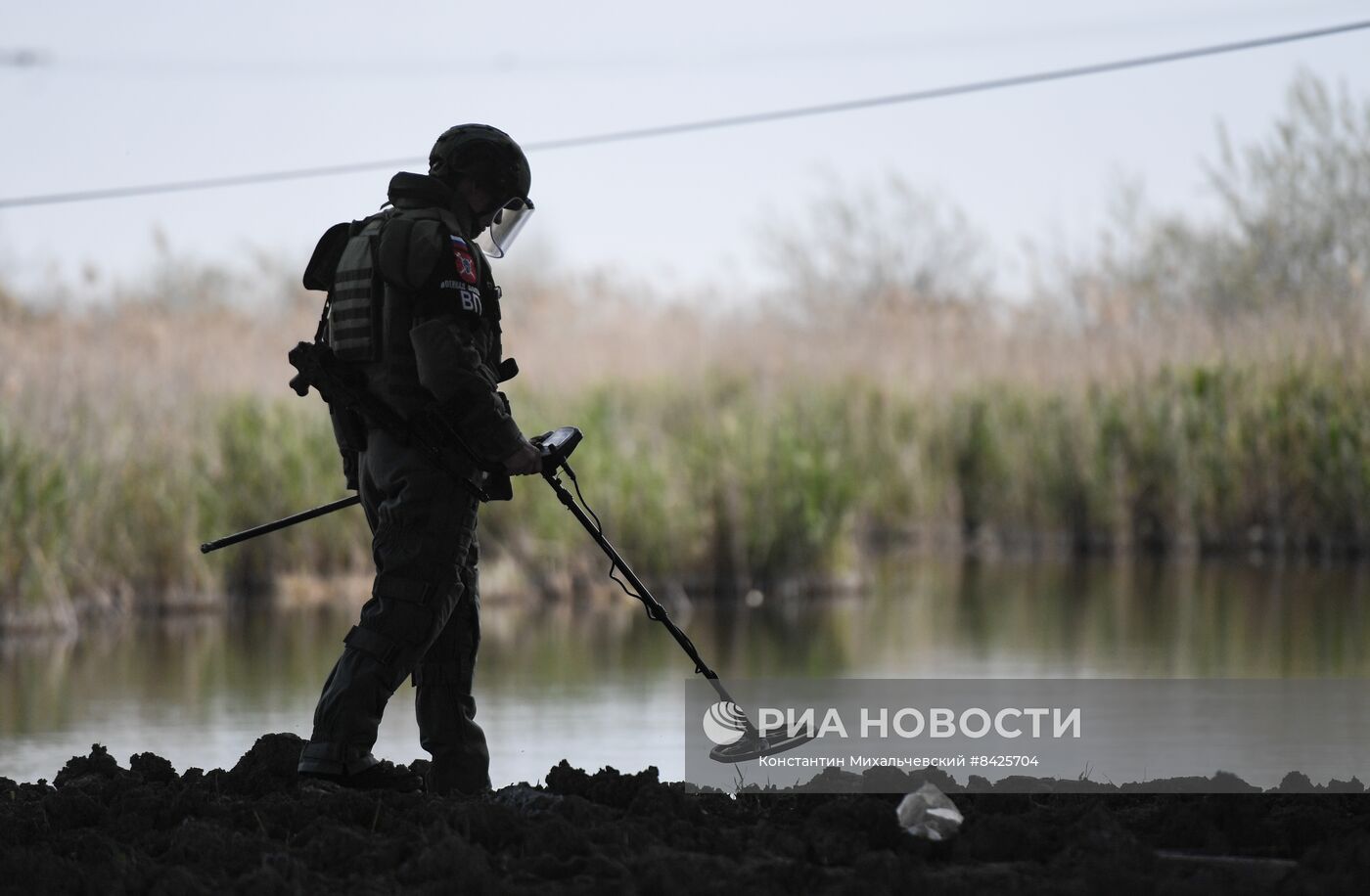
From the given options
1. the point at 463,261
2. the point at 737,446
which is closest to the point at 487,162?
the point at 463,261

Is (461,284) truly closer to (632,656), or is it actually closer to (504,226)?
(504,226)

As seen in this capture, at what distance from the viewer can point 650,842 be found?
13.0 feet

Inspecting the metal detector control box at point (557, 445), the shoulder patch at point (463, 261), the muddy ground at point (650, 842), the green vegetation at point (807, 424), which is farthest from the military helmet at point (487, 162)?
the green vegetation at point (807, 424)

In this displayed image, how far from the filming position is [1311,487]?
14.2 meters

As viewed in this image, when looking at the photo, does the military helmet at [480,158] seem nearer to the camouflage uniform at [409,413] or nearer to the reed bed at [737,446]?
the camouflage uniform at [409,413]

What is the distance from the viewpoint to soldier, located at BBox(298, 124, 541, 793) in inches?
180

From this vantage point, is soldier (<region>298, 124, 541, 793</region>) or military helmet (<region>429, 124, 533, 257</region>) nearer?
soldier (<region>298, 124, 541, 793</region>)

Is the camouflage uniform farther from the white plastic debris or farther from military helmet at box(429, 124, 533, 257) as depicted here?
the white plastic debris

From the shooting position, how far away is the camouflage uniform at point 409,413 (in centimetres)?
457

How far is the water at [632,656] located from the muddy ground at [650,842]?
52.0 inches

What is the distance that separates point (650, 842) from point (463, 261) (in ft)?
4.86

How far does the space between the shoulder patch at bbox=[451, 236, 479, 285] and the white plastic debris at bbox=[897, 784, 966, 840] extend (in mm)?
1600

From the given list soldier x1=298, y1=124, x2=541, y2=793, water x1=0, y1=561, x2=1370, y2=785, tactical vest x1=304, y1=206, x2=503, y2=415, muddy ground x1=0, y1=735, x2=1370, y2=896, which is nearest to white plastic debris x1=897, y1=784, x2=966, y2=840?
muddy ground x1=0, y1=735, x2=1370, y2=896

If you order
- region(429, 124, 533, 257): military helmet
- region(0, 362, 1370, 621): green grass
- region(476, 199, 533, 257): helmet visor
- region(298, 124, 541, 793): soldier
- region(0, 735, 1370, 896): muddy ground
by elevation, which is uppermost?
region(0, 362, 1370, 621): green grass
